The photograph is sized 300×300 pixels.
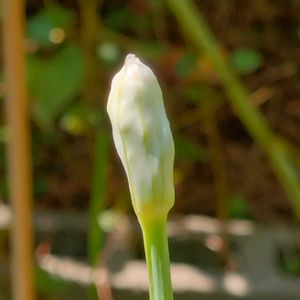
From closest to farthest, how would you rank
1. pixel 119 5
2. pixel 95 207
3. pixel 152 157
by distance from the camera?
pixel 152 157, pixel 95 207, pixel 119 5

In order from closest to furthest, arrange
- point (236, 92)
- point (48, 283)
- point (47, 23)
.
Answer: point (236, 92)
point (47, 23)
point (48, 283)

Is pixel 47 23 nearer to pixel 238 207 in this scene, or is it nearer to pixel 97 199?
pixel 97 199

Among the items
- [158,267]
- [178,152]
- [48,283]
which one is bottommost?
[158,267]

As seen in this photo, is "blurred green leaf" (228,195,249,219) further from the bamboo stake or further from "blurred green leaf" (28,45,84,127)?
the bamboo stake

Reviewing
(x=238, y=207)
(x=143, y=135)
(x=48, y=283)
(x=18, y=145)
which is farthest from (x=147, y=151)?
(x=238, y=207)

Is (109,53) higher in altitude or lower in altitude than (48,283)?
higher

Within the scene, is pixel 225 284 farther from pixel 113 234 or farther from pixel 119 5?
pixel 119 5

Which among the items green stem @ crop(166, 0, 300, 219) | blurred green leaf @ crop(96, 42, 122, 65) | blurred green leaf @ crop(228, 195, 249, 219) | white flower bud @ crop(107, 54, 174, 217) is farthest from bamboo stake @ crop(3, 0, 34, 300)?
blurred green leaf @ crop(228, 195, 249, 219)

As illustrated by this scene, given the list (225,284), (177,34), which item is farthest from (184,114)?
(225,284)
